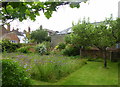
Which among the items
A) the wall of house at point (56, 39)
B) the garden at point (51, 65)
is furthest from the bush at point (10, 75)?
the wall of house at point (56, 39)

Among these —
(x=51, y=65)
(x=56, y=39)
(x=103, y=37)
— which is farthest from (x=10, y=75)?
(x=56, y=39)

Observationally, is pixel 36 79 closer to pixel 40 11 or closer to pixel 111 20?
pixel 40 11

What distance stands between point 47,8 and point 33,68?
504 cm

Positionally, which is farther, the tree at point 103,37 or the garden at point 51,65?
the tree at point 103,37

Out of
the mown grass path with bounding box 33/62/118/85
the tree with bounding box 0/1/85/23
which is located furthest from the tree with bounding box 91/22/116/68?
the tree with bounding box 0/1/85/23

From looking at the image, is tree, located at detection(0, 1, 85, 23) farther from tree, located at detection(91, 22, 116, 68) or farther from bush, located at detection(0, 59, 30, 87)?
tree, located at detection(91, 22, 116, 68)

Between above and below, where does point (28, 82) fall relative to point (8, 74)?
below

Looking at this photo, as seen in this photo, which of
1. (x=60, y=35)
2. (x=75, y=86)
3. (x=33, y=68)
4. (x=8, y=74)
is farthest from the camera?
(x=60, y=35)

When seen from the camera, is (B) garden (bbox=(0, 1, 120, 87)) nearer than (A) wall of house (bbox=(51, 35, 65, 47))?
Yes

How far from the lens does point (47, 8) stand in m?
1.48

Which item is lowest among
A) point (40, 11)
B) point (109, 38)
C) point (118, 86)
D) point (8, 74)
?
point (118, 86)

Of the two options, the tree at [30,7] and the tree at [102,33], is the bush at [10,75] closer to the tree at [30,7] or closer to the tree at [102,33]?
the tree at [30,7]

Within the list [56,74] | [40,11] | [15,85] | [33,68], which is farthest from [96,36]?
[40,11]

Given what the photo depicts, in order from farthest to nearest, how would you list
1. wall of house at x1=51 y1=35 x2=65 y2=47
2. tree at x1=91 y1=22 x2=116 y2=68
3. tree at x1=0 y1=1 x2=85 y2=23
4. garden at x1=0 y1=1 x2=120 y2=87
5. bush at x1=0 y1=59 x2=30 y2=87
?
wall of house at x1=51 y1=35 x2=65 y2=47 → tree at x1=91 y1=22 x2=116 y2=68 → bush at x1=0 y1=59 x2=30 y2=87 → garden at x1=0 y1=1 x2=120 y2=87 → tree at x1=0 y1=1 x2=85 y2=23
